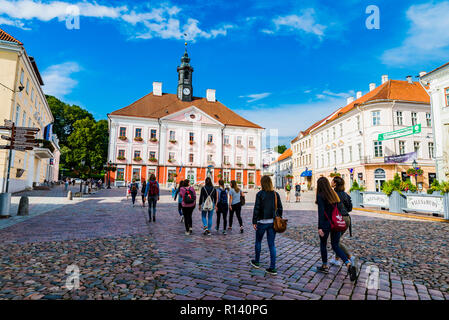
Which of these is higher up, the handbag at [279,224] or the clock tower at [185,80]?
the clock tower at [185,80]

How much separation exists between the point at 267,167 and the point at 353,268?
8656cm

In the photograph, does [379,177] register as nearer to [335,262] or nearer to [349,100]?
[349,100]

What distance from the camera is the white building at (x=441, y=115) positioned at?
73.6 ft

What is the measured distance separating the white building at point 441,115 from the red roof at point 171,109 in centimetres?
3214

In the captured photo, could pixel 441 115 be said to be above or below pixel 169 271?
above

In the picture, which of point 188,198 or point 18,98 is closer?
point 188,198

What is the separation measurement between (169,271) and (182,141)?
45.2 meters

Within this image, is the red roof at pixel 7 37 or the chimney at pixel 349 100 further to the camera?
the chimney at pixel 349 100

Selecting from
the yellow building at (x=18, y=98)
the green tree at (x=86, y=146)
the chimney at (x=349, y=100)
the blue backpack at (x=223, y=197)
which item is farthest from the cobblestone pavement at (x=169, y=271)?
the green tree at (x=86, y=146)

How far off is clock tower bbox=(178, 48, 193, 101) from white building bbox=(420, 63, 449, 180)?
40.6 meters

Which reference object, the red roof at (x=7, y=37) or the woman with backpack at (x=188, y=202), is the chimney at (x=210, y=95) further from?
the woman with backpack at (x=188, y=202)

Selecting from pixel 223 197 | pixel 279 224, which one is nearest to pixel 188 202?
pixel 223 197

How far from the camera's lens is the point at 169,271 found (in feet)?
15.0

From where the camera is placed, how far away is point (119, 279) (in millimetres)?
4156
